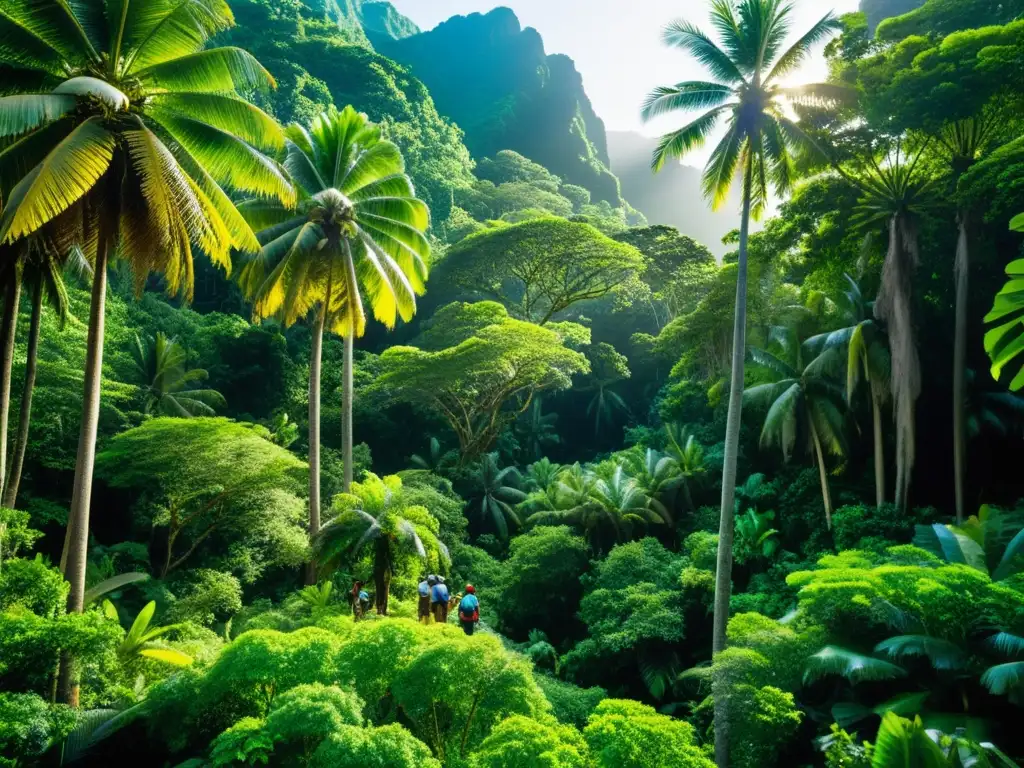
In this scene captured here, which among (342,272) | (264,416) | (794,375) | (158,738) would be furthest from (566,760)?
(264,416)

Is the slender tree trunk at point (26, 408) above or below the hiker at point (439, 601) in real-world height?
above

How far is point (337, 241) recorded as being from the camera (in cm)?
1588

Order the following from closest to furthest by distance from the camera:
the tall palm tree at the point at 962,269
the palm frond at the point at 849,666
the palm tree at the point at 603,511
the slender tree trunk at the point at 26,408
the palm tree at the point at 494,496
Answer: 1. the palm frond at the point at 849,666
2. the slender tree trunk at the point at 26,408
3. the tall palm tree at the point at 962,269
4. the palm tree at the point at 603,511
5. the palm tree at the point at 494,496

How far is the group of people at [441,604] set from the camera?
37.7ft

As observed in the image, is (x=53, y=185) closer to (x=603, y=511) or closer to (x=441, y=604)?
(x=441, y=604)

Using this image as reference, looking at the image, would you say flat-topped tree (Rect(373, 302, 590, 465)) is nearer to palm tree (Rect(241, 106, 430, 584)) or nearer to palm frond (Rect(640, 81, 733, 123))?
palm tree (Rect(241, 106, 430, 584))

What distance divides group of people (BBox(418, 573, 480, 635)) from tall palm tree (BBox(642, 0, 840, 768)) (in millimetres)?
4834

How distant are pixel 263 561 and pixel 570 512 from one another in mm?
9715

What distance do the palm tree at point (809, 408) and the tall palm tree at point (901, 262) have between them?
7.18 feet

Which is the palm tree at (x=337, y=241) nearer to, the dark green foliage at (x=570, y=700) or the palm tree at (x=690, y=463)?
the dark green foliage at (x=570, y=700)

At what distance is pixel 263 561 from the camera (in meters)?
17.5

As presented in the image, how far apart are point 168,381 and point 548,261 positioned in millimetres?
16215

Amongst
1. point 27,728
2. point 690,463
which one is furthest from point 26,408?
point 690,463

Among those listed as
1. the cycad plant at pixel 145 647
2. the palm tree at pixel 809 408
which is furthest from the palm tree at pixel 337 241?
the palm tree at pixel 809 408
